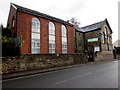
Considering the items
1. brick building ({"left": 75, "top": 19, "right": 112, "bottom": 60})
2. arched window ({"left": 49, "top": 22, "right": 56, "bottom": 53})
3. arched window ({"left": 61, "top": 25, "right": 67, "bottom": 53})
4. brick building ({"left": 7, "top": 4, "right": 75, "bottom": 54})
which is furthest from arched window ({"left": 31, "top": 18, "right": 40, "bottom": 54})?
brick building ({"left": 75, "top": 19, "right": 112, "bottom": 60})

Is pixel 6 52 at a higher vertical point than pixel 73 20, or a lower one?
lower

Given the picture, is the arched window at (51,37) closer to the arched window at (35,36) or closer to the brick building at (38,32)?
the brick building at (38,32)

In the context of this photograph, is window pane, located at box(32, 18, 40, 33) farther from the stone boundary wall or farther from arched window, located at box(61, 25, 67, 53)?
the stone boundary wall

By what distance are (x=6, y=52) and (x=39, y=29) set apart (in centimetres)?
778

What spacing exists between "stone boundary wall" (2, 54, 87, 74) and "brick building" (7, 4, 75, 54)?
3553 mm

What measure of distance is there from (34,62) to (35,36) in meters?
6.00

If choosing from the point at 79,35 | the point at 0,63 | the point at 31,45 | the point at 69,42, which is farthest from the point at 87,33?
the point at 0,63

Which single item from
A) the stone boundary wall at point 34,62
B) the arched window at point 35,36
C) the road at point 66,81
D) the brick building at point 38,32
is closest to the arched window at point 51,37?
the brick building at point 38,32

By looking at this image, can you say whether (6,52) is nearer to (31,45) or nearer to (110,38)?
(31,45)

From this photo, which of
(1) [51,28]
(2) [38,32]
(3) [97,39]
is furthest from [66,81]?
(3) [97,39]

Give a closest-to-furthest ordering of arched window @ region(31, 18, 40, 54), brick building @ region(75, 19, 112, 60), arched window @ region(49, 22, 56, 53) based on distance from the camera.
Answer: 1. arched window @ region(31, 18, 40, 54)
2. arched window @ region(49, 22, 56, 53)
3. brick building @ region(75, 19, 112, 60)

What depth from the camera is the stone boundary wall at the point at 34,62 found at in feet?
26.0

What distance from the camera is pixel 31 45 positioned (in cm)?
1360

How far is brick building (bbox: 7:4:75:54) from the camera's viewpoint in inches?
505
